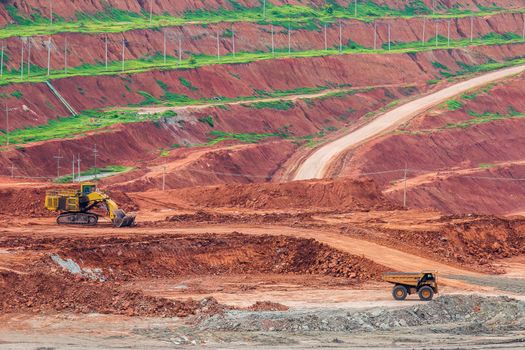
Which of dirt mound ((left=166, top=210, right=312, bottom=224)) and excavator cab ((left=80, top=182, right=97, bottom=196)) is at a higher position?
excavator cab ((left=80, top=182, right=97, bottom=196))

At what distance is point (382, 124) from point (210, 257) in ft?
181

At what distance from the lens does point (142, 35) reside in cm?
13138

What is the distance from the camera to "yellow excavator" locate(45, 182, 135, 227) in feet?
232

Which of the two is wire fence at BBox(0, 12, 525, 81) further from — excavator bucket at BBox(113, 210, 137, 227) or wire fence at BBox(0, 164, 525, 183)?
excavator bucket at BBox(113, 210, 137, 227)

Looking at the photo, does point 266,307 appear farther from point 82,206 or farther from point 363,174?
point 363,174

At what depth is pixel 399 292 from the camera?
2224 inches

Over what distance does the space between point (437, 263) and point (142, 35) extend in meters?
69.5

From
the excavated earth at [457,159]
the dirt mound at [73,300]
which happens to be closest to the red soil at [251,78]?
the excavated earth at [457,159]

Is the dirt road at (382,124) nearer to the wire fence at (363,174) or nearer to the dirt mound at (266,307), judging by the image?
the wire fence at (363,174)

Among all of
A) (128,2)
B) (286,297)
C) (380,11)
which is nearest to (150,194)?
(286,297)

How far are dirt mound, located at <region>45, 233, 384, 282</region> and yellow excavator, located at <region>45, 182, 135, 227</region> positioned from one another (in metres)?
5.33

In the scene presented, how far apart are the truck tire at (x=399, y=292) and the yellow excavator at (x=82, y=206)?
63.3 ft

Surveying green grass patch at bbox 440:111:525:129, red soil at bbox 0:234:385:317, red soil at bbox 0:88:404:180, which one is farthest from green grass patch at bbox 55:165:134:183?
green grass patch at bbox 440:111:525:129

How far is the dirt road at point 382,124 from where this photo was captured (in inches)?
3979
